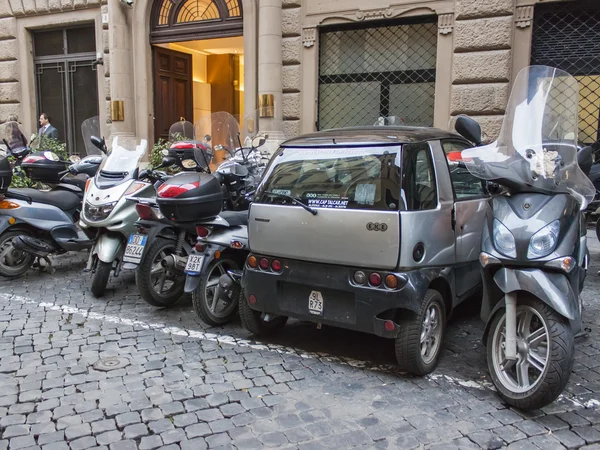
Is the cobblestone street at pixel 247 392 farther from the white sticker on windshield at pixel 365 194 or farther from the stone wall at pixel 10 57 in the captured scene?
the stone wall at pixel 10 57

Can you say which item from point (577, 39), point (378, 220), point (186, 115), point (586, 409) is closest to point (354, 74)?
point (577, 39)

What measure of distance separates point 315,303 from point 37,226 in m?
4.04

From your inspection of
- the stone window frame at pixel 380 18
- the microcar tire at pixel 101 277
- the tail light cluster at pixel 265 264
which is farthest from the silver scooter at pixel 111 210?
the stone window frame at pixel 380 18

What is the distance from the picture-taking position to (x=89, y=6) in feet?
42.4

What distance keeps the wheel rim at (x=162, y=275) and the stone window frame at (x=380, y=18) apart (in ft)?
20.0

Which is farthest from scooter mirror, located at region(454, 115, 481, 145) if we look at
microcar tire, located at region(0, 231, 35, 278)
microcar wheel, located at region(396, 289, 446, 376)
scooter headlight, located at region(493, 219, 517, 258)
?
microcar tire, located at region(0, 231, 35, 278)

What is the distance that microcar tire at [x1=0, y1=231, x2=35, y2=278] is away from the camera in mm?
6375

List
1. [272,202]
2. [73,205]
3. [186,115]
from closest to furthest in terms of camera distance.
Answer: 1. [272,202]
2. [73,205]
3. [186,115]

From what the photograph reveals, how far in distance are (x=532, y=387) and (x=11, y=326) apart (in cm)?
424

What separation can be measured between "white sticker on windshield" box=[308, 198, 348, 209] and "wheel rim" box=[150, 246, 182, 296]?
1943 millimetres

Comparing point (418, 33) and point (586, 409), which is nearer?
point (586, 409)

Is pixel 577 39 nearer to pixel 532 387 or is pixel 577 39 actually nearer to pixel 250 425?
pixel 532 387

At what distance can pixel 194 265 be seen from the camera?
182 inches

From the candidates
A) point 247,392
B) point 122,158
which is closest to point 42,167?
A: point 122,158
